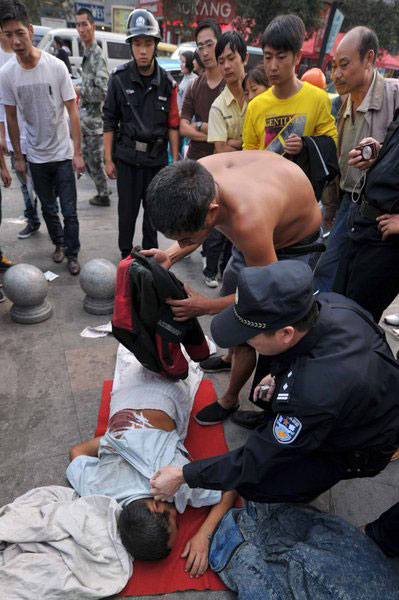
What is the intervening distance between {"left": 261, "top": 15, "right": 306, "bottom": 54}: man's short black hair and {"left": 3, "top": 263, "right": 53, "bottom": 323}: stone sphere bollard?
8.09 feet

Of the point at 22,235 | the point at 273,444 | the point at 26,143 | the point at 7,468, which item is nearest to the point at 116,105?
the point at 26,143

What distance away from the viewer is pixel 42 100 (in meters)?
3.61

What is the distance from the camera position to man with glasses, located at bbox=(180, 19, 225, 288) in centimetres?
399

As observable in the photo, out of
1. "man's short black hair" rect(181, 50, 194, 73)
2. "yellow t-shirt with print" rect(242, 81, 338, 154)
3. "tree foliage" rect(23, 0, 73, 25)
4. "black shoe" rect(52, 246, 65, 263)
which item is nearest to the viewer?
"yellow t-shirt with print" rect(242, 81, 338, 154)

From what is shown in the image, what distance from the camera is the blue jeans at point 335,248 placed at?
10.5 feet

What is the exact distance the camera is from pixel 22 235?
16.0 feet

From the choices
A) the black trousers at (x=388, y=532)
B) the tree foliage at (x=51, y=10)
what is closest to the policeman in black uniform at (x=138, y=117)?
the black trousers at (x=388, y=532)

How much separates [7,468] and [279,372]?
1.71 m

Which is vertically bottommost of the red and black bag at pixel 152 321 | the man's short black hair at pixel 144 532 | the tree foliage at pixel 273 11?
the man's short black hair at pixel 144 532

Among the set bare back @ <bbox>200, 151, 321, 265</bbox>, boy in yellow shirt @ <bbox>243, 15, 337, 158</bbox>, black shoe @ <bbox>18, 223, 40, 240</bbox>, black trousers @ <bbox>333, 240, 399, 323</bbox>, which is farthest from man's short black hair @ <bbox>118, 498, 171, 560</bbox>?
black shoe @ <bbox>18, 223, 40, 240</bbox>

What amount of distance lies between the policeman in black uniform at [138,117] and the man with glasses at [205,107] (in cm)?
36

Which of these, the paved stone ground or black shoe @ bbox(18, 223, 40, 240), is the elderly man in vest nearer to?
the paved stone ground

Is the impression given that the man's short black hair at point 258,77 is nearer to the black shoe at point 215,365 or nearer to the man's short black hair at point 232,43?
the man's short black hair at point 232,43

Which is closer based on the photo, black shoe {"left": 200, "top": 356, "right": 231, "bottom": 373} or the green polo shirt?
black shoe {"left": 200, "top": 356, "right": 231, "bottom": 373}
